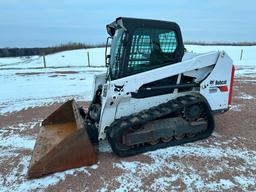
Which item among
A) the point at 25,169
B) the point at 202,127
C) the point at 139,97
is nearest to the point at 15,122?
the point at 25,169

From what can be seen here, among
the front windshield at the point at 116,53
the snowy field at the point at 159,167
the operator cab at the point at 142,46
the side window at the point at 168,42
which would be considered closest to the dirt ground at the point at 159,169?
the snowy field at the point at 159,167

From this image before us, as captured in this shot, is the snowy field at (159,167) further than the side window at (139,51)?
No

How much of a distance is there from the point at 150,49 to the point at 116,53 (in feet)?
1.96

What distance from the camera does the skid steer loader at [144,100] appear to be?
12.8 feet

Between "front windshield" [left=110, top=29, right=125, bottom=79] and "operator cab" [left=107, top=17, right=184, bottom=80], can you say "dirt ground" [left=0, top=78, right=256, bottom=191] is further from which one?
"operator cab" [left=107, top=17, right=184, bottom=80]

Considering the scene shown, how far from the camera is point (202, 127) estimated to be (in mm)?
4605

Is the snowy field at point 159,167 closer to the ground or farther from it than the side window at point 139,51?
closer to the ground

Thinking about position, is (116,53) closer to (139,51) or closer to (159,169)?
(139,51)

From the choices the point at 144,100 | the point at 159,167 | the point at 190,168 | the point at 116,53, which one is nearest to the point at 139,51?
the point at 116,53

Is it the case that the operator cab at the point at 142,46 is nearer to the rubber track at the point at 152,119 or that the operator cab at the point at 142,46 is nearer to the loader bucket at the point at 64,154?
the rubber track at the point at 152,119

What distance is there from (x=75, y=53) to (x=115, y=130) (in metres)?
26.3

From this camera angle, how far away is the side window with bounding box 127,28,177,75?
424 centimetres

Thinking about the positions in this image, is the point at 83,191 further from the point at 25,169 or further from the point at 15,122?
the point at 15,122

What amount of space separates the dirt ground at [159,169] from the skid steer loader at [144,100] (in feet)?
0.59
